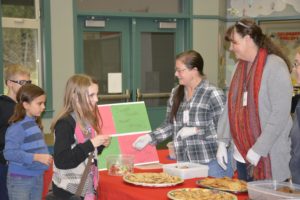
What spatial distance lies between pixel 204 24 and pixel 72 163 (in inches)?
177

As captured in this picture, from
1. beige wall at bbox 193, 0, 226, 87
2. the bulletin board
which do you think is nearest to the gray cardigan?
the bulletin board

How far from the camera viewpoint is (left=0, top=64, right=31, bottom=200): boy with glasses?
3.13m

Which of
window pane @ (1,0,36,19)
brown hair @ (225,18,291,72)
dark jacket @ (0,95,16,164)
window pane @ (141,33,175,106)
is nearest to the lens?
brown hair @ (225,18,291,72)

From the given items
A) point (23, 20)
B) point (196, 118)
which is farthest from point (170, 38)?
point (196, 118)

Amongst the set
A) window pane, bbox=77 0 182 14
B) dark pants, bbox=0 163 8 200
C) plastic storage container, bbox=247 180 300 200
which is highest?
window pane, bbox=77 0 182 14

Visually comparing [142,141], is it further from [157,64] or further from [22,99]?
[157,64]

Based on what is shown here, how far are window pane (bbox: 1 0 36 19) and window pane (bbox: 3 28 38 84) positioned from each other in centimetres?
17

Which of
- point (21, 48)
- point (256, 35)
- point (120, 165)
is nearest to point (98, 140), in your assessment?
point (120, 165)

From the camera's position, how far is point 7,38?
17.1ft

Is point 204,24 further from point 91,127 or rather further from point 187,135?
point 91,127

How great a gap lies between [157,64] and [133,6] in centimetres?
86

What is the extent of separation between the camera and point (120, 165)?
2.67m

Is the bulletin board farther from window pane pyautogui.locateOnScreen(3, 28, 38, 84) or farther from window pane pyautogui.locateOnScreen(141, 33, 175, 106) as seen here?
window pane pyautogui.locateOnScreen(141, 33, 175, 106)

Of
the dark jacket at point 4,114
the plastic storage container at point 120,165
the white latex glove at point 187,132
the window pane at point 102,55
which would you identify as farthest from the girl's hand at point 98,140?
the window pane at point 102,55
